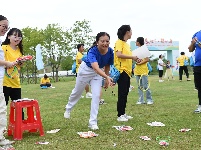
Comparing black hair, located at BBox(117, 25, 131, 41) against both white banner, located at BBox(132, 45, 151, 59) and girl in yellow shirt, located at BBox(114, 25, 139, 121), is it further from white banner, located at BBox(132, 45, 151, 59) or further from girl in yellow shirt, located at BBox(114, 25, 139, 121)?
white banner, located at BBox(132, 45, 151, 59)

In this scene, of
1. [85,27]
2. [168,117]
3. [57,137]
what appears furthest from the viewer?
[85,27]

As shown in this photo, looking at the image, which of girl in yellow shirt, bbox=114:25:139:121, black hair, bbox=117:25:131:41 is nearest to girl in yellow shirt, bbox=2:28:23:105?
girl in yellow shirt, bbox=114:25:139:121

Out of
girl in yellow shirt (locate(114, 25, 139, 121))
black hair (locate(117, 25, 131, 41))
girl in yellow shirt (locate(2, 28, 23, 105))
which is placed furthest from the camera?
black hair (locate(117, 25, 131, 41))

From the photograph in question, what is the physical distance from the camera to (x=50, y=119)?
20.3 feet

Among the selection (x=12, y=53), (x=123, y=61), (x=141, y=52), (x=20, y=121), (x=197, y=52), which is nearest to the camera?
(x=20, y=121)

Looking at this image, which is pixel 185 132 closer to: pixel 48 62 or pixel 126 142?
pixel 126 142

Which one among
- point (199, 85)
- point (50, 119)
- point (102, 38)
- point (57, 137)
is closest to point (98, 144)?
point (57, 137)

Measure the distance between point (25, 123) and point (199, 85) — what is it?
12.3ft

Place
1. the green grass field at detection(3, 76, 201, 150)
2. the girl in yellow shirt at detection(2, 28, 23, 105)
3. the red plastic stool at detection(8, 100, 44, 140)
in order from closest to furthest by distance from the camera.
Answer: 1. the green grass field at detection(3, 76, 201, 150)
2. the red plastic stool at detection(8, 100, 44, 140)
3. the girl in yellow shirt at detection(2, 28, 23, 105)

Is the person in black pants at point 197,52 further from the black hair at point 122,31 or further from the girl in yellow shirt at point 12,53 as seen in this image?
the girl in yellow shirt at point 12,53

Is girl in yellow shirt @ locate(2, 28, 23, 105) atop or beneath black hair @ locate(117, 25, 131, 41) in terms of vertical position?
beneath

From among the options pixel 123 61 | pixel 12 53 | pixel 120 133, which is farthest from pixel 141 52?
pixel 12 53

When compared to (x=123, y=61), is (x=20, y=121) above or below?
below

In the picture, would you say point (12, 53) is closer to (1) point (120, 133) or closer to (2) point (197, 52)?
(1) point (120, 133)
